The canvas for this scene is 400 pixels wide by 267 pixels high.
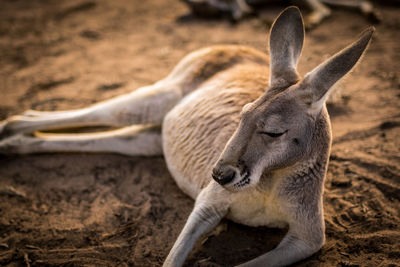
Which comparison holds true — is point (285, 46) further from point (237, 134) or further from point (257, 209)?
point (257, 209)

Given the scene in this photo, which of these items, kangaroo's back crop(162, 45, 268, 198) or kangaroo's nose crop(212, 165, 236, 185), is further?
kangaroo's back crop(162, 45, 268, 198)

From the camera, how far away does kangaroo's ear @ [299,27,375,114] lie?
1.78 meters

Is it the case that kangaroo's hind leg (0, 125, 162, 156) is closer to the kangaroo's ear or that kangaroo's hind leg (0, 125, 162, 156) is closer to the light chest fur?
the light chest fur

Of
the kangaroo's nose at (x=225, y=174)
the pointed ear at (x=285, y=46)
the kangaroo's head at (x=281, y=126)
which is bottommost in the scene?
the kangaroo's nose at (x=225, y=174)

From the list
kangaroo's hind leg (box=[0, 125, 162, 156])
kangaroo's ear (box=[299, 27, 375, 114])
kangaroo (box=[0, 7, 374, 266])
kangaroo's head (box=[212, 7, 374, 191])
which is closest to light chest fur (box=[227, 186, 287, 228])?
kangaroo (box=[0, 7, 374, 266])

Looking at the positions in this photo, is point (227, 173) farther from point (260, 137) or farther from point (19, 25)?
point (19, 25)

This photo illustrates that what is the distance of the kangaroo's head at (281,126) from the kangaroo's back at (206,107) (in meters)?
0.65

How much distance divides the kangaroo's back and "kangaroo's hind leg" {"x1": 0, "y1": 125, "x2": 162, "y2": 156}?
0.94ft

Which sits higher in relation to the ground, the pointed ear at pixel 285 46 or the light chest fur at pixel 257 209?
the pointed ear at pixel 285 46

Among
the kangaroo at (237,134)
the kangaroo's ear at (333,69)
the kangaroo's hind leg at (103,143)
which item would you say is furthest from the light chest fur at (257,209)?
the kangaroo's hind leg at (103,143)

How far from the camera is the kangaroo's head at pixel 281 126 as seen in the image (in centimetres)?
180

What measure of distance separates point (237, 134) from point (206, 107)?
1.03 m

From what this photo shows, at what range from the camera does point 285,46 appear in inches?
85.6

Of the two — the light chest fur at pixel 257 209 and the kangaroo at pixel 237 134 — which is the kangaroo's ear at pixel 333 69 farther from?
the light chest fur at pixel 257 209
